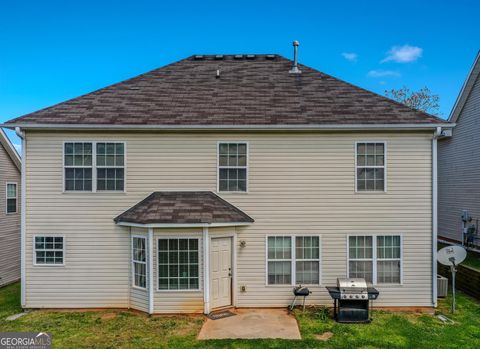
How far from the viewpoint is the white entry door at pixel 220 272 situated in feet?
30.4

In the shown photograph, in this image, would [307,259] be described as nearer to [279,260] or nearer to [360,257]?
[279,260]

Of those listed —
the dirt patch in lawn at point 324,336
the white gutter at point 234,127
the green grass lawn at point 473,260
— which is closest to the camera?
the dirt patch in lawn at point 324,336

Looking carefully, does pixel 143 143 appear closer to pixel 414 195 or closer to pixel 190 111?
pixel 190 111

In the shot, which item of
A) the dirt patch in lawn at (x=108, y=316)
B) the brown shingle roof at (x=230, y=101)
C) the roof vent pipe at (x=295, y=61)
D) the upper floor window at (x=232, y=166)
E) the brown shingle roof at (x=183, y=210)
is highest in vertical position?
the roof vent pipe at (x=295, y=61)

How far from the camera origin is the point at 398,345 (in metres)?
7.18

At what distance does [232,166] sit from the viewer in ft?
32.0

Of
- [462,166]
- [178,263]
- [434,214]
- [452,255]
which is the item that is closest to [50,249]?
[178,263]

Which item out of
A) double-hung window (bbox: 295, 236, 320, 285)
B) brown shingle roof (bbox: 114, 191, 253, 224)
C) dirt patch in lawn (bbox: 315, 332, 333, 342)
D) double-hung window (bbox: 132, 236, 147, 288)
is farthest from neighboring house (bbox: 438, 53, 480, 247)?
double-hung window (bbox: 132, 236, 147, 288)

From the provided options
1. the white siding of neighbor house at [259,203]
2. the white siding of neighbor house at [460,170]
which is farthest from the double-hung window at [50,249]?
the white siding of neighbor house at [460,170]

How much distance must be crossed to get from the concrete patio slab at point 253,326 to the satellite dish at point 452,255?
450 centimetres

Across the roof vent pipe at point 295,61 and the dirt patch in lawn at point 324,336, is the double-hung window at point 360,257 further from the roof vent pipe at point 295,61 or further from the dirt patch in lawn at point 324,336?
the roof vent pipe at point 295,61

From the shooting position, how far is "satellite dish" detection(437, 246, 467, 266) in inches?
363

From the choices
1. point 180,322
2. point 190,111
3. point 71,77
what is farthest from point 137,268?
point 71,77

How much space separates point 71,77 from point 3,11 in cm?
974
